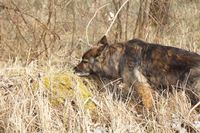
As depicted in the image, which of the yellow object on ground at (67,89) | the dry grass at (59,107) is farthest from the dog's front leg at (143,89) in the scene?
the yellow object on ground at (67,89)


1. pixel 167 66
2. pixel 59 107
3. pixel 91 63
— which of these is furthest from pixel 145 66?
pixel 59 107

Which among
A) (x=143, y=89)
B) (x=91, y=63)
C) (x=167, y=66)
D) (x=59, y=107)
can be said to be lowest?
(x=59, y=107)

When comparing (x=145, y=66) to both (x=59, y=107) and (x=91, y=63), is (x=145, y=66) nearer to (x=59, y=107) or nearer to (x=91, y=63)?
(x=91, y=63)

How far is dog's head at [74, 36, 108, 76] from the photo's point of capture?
6332mm

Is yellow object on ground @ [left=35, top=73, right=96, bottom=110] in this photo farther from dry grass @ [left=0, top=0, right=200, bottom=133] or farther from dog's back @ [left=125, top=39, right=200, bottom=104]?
dog's back @ [left=125, top=39, right=200, bottom=104]

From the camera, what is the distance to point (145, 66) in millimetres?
5891

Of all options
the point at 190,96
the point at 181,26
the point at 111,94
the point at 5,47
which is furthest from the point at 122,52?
the point at 181,26

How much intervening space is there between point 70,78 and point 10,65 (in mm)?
1378

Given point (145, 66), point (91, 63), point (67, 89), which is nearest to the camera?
point (67, 89)

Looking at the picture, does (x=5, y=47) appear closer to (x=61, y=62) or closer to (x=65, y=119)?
(x=61, y=62)

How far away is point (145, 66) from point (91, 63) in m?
0.87

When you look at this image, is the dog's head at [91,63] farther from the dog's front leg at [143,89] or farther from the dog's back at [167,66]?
the dog's front leg at [143,89]

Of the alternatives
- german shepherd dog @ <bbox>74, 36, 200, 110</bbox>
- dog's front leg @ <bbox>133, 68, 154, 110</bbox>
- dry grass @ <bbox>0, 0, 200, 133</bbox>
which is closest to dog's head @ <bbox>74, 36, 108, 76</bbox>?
german shepherd dog @ <bbox>74, 36, 200, 110</bbox>

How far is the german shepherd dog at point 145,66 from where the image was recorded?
5.51 meters
